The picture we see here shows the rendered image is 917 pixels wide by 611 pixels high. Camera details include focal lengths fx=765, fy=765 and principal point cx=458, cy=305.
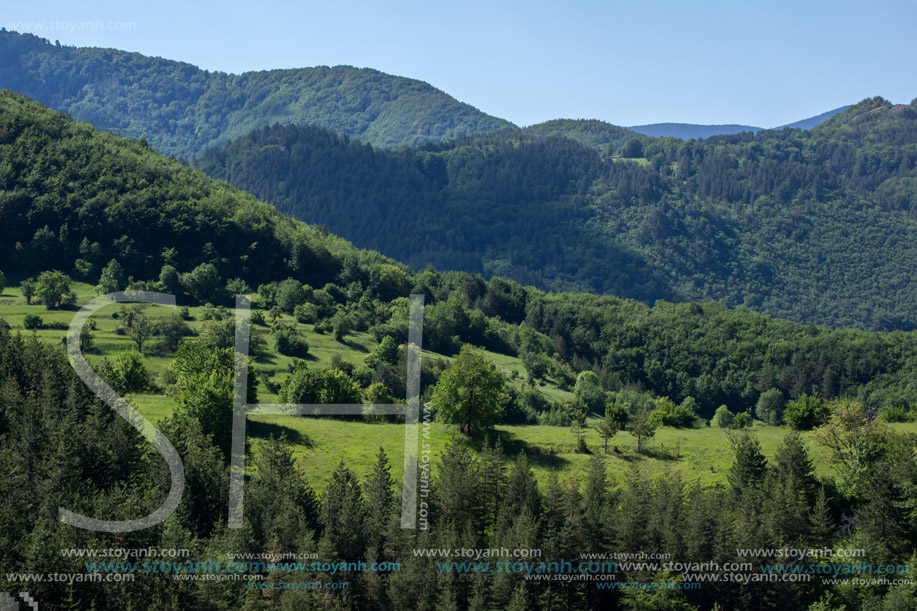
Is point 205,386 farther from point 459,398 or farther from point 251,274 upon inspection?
point 251,274

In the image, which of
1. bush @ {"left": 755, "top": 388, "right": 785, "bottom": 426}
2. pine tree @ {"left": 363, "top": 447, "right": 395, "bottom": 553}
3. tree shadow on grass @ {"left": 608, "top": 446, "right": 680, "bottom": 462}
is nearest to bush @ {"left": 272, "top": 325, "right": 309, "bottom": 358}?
tree shadow on grass @ {"left": 608, "top": 446, "right": 680, "bottom": 462}

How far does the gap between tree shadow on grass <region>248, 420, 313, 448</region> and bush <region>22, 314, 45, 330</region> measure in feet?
192

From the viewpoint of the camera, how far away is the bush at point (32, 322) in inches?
4316

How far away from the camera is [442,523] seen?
50469 mm

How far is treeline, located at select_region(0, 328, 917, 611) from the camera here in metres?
44.8

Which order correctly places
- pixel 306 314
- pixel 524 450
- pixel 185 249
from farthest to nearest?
pixel 185 249 < pixel 306 314 < pixel 524 450

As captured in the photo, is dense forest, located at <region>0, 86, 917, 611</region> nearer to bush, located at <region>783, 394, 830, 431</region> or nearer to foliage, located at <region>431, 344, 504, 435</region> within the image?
foliage, located at <region>431, 344, 504, 435</region>

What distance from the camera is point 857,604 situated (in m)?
49.3

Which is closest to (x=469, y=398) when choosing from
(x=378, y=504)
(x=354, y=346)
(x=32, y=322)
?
(x=378, y=504)

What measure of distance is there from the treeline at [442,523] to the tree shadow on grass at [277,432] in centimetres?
739

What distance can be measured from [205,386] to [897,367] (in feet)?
626

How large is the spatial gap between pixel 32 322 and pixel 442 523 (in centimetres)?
8566

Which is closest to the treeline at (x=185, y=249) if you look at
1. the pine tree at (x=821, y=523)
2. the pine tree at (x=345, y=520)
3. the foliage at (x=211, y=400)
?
the foliage at (x=211, y=400)

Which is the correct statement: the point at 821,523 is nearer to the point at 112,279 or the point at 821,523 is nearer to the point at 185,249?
the point at 112,279
